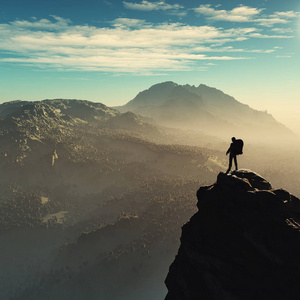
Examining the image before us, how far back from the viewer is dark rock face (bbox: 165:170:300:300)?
1759cm

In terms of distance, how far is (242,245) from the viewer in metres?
19.8

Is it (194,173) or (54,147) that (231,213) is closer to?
(194,173)

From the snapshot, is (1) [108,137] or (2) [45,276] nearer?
(2) [45,276]

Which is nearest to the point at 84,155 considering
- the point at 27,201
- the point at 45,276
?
the point at 27,201

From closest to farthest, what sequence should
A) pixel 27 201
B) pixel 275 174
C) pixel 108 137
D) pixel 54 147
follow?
pixel 27 201, pixel 275 174, pixel 54 147, pixel 108 137

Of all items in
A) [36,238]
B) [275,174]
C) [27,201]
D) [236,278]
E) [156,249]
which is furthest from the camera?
[275,174]

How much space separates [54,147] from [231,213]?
530ft

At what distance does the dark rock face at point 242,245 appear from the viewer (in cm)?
1759

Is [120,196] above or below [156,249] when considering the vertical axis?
below

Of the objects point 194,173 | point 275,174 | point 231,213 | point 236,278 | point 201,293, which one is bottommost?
point 275,174

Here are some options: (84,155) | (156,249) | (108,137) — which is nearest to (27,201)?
(84,155)

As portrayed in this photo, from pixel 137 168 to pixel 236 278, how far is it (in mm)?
121605

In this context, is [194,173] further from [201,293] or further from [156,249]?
[201,293]

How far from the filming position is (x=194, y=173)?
441 ft
